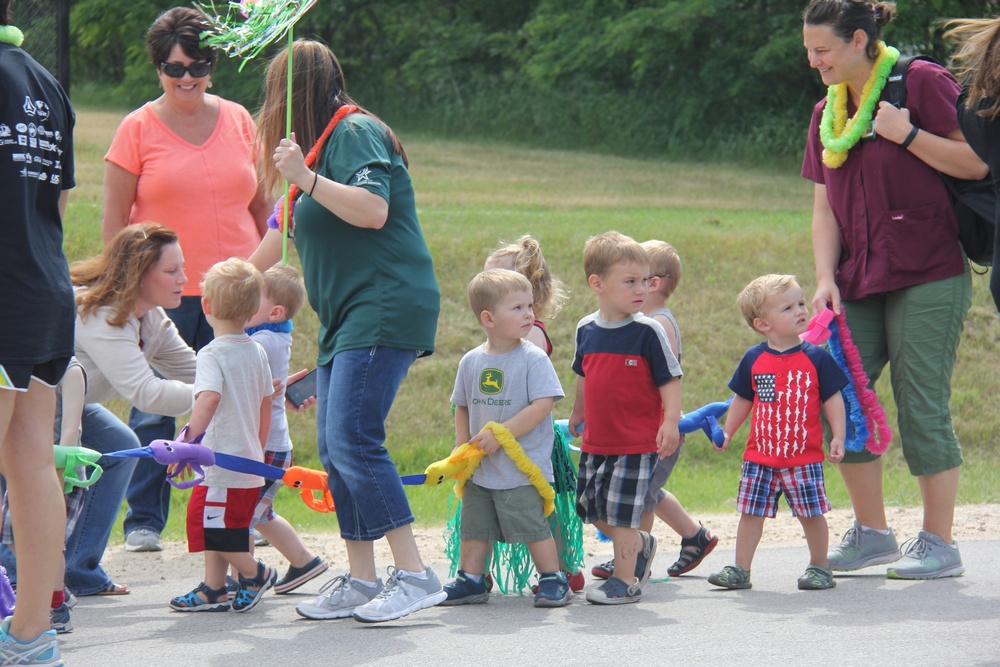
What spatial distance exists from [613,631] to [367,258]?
5.02 ft

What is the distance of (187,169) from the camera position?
5.95 m

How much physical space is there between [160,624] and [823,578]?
97.4 inches

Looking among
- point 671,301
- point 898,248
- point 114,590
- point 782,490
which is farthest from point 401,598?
point 671,301

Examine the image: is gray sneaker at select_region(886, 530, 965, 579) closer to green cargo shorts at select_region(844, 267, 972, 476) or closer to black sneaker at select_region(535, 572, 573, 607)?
green cargo shorts at select_region(844, 267, 972, 476)

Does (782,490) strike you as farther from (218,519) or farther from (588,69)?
(588,69)

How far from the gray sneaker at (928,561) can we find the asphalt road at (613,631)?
0.05 m

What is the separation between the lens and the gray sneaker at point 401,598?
4.52 meters

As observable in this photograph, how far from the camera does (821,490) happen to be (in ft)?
16.5

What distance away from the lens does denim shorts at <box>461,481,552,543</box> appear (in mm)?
4871

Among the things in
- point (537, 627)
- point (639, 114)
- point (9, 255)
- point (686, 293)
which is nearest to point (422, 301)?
point (537, 627)

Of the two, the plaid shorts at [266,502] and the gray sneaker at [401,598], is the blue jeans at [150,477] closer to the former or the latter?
the plaid shorts at [266,502]

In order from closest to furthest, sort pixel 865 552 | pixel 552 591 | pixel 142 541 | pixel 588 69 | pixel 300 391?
pixel 552 591, pixel 865 552, pixel 300 391, pixel 142 541, pixel 588 69

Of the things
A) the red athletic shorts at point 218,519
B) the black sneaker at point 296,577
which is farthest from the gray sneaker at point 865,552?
the red athletic shorts at point 218,519

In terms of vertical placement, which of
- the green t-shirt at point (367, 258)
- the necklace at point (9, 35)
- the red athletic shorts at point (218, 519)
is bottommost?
the red athletic shorts at point (218, 519)
